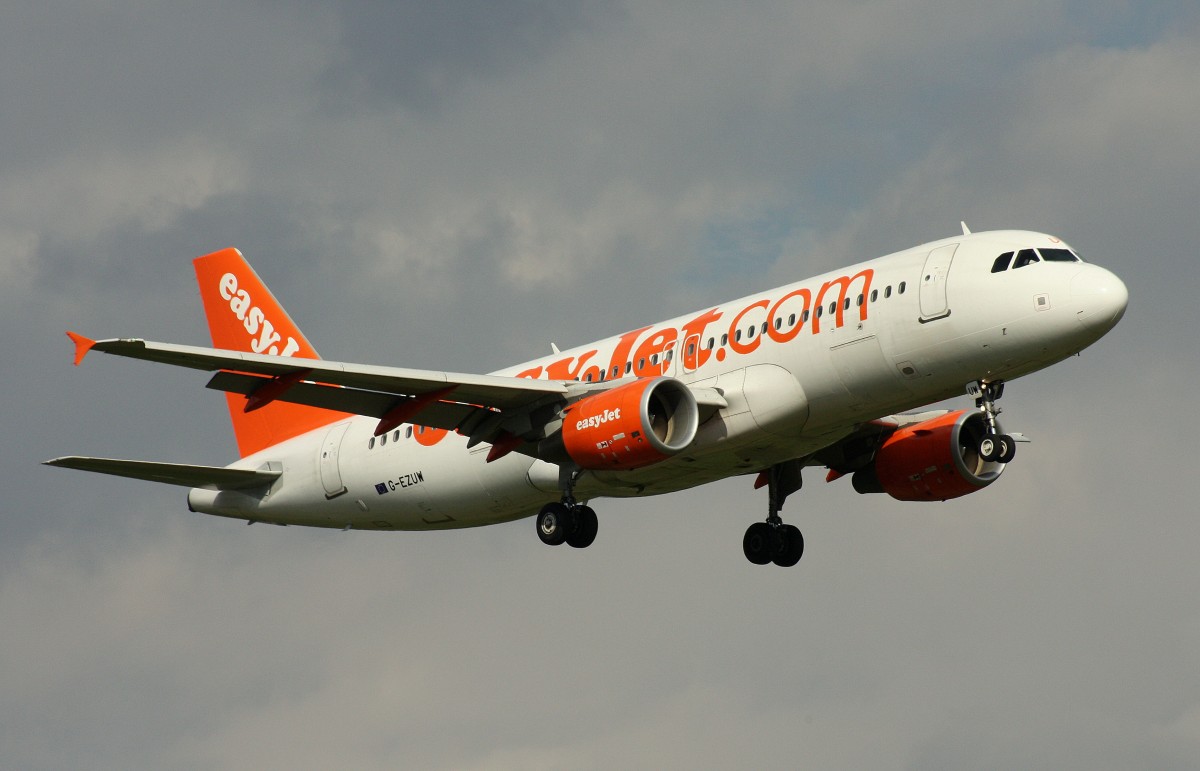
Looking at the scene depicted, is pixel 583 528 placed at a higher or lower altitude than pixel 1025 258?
lower

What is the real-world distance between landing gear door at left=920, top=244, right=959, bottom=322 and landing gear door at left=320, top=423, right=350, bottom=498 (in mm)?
16835

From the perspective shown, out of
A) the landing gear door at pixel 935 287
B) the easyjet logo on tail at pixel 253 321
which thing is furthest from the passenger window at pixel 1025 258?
the easyjet logo on tail at pixel 253 321

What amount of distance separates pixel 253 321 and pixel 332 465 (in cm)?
799

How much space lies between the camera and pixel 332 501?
46.4m

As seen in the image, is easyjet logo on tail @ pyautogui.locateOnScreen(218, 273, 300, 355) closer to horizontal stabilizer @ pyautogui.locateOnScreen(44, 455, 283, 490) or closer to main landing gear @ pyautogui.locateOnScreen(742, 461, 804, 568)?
horizontal stabilizer @ pyautogui.locateOnScreen(44, 455, 283, 490)

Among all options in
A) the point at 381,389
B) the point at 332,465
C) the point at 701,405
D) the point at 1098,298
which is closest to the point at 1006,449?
the point at 1098,298

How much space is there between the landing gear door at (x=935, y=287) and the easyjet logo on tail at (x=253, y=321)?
21.1 meters

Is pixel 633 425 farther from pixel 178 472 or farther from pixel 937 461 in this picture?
pixel 178 472

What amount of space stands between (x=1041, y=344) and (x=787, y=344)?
5.38m

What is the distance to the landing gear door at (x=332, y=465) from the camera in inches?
1821

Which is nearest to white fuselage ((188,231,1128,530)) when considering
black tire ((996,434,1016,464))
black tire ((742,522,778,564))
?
black tire ((996,434,1016,464))

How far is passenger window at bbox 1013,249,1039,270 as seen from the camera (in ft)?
119

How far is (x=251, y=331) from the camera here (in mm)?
52531

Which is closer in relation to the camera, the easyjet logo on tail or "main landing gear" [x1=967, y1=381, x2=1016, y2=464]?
"main landing gear" [x1=967, y1=381, x2=1016, y2=464]
